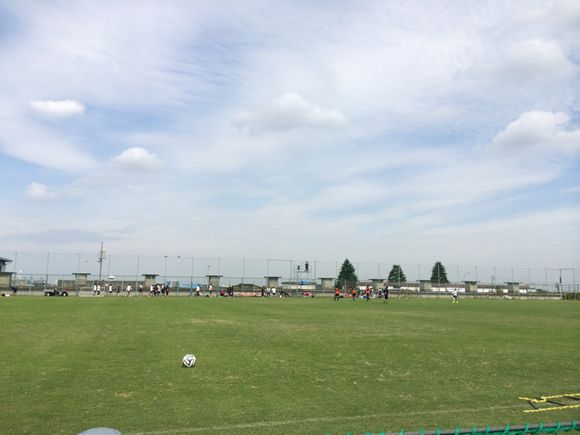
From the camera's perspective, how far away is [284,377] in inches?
418

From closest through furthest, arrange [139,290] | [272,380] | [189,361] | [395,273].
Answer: [272,380] → [189,361] → [139,290] → [395,273]

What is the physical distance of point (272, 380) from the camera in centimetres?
1034

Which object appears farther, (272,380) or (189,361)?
(189,361)

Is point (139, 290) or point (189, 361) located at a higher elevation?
point (189, 361)

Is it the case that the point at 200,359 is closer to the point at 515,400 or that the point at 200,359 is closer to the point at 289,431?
the point at 289,431

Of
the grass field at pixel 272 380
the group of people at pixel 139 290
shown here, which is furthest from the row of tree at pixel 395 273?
the grass field at pixel 272 380

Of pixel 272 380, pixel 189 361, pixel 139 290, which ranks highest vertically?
pixel 189 361

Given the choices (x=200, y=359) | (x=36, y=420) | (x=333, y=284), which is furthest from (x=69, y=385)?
(x=333, y=284)

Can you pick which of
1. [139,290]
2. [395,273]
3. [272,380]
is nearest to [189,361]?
[272,380]

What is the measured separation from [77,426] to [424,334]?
14.7 m

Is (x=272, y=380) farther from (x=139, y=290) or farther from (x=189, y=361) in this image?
(x=139, y=290)

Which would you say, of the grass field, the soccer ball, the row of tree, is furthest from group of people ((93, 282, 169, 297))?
the row of tree

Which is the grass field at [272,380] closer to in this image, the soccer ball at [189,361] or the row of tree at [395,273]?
the soccer ball at [189,361]

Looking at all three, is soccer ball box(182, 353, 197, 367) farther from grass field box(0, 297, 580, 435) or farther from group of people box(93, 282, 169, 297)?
group of people box(93, 282, 169, 297)
